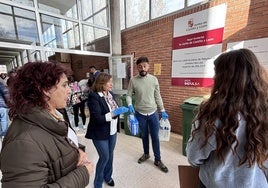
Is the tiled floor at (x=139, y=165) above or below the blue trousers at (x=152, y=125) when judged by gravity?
below

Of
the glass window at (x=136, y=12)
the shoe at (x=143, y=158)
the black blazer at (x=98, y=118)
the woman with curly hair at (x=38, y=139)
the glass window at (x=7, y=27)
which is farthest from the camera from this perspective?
the glass window at (x=136, y=12)

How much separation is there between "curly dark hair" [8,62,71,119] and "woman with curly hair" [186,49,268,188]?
0.79 m

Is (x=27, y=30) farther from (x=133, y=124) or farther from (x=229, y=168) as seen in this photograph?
(x=229, y=168)

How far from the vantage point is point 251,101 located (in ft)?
2.23

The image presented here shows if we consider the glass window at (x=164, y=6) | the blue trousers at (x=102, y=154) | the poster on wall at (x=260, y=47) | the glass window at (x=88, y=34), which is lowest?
the blue trousers at (x=102, y=154)

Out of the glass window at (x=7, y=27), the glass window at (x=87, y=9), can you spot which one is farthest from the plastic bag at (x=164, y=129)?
the glass window at (x=87, y=9)

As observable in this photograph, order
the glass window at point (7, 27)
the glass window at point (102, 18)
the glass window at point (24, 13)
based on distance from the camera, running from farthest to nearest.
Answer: the glass window at point (102, 18)
the glass window at point (24, 13)
the glass window at point (7, 27)

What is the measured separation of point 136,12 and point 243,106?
387cm

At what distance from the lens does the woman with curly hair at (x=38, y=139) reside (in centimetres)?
58

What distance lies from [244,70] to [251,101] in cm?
14

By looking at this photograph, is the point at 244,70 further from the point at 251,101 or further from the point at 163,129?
the point at 163,129

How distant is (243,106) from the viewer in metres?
0.69

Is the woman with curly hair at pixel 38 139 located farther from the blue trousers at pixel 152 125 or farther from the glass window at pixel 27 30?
the glass window at pixel 27 30

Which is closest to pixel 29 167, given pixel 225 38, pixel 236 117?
pixel 236 117
